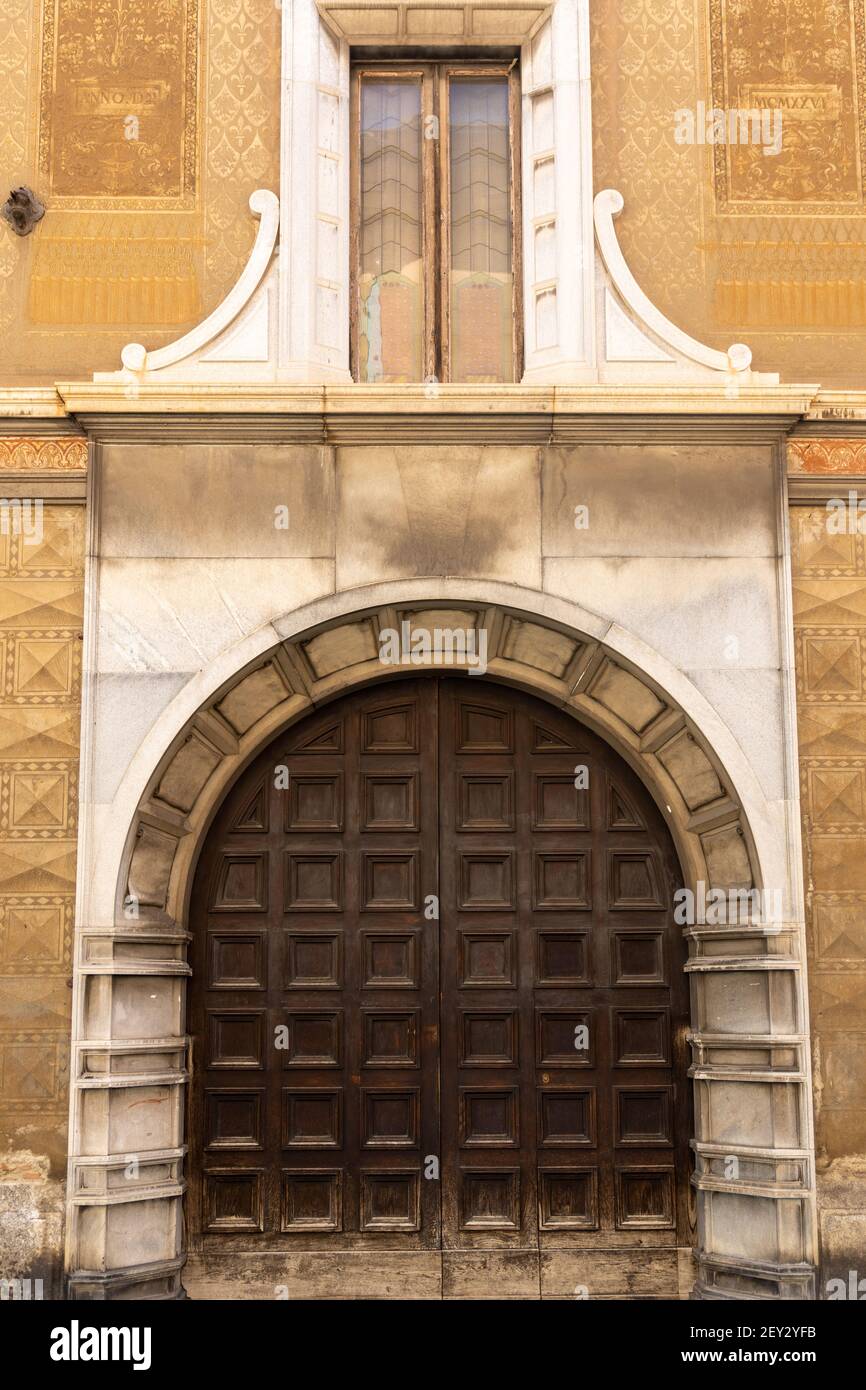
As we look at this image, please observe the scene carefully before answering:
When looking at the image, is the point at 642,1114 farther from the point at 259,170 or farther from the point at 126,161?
the point at 126,161

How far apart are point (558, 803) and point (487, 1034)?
1.52m

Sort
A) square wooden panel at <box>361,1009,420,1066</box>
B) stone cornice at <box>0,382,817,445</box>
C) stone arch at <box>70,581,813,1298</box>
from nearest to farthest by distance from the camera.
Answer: stone arch at <box>70,581,813,1298</box>
stone cornice at <box>0,382,817,445</box>
square wooden panel at <box>361,1009,420,1066</box>

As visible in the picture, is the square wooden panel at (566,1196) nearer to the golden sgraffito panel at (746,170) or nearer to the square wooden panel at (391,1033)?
the square wooden panel at (391,1033)

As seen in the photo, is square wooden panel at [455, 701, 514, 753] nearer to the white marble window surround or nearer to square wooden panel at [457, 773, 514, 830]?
square wooden panel at [457, 773, 514, 830]

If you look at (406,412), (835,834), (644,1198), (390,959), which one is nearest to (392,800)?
(390,959)

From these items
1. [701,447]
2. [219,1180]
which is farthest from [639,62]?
[219,1180]

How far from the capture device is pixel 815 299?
10047 mm

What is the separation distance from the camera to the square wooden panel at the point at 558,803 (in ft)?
33.0

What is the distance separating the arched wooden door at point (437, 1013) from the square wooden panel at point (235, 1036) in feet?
0.04

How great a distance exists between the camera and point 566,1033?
9883 millimetres

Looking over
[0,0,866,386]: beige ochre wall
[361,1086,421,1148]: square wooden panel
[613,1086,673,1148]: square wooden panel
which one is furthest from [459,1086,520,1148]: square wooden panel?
[0,0,866,386]: beige ochre wall

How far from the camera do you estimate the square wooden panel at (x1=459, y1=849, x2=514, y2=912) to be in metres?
9.95

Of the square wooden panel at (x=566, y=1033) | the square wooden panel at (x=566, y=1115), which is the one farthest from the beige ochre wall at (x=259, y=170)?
the square wooden panel at (x=566, y=1115)

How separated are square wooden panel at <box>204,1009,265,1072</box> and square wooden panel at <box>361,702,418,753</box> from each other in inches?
72.0
